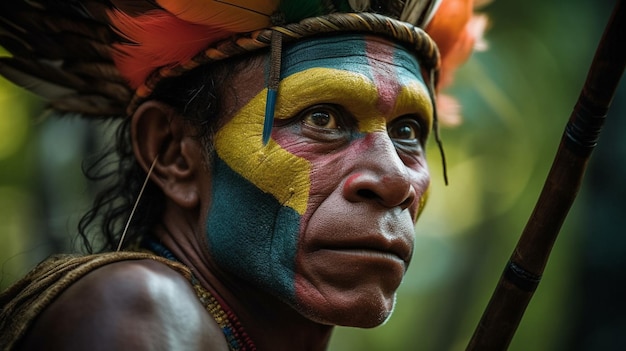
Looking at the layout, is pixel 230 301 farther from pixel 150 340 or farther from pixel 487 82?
pixel 487 82

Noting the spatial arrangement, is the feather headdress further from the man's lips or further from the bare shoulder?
the bare shoulder

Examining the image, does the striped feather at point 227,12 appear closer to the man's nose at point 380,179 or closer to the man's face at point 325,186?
the man's face at point 325,186

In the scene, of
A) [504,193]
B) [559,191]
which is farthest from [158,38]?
[504,193]

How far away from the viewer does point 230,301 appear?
3.00 metres

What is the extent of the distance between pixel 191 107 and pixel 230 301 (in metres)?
0.74

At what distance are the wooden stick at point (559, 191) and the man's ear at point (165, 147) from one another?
1.19 metres

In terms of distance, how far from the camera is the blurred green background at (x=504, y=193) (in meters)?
6.17

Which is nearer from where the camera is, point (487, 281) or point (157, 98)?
point (157, 98)

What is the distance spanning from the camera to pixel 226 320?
2.91m

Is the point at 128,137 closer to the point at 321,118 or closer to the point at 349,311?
the point at 321,118

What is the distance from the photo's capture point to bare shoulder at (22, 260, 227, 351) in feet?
7.20

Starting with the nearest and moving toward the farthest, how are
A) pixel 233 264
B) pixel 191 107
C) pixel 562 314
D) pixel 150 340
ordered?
pixel 150 340 → pixel 233 264 → pixel 191 107 → pixel 562 314

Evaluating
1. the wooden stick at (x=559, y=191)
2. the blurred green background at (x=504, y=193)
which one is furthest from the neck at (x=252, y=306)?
the blurred green background at (x=504, y=193)

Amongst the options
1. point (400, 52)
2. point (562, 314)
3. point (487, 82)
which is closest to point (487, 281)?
point (562, 314)
